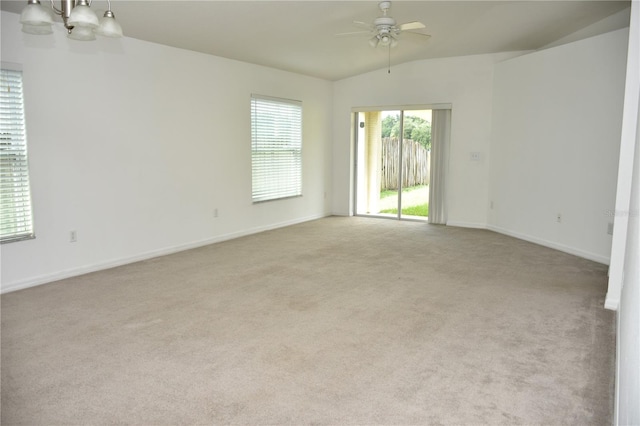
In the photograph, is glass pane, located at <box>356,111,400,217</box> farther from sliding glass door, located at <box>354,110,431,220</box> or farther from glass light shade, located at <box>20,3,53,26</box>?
glass light shade, located at <box>20,3,53,26</box>

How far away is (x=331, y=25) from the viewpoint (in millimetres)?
5348

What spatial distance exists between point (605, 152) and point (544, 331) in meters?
3.00

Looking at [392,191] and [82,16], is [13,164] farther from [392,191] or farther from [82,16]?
[392,191]

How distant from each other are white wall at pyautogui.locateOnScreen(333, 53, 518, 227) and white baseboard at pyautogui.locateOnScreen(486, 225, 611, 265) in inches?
19.1

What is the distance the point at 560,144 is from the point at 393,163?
10.3 feet

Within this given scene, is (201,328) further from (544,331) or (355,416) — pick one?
(544,331)

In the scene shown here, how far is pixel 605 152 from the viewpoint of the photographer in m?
5.38

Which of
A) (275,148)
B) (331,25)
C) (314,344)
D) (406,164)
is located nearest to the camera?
(314,344)

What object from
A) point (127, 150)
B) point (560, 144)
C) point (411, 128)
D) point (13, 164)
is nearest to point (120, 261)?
point (127, 150)

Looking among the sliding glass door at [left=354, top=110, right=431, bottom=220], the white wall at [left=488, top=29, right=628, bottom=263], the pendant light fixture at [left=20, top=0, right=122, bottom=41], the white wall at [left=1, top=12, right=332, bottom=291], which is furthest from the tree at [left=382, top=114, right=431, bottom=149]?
the pendant light fixture at [left=20, top=0, right=122, bottom=41]

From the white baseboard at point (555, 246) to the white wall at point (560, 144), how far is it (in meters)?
0.01

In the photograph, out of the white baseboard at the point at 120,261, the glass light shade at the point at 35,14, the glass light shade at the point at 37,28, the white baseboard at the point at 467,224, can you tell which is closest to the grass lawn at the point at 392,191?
the white baseboard at the point at 467,224

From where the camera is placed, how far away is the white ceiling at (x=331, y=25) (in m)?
4.54

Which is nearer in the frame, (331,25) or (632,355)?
(632,355)
